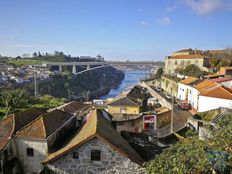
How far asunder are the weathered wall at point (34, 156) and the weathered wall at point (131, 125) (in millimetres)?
9082

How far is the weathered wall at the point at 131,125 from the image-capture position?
23.9 m

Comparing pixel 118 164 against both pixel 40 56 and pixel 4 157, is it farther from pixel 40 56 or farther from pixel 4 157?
pixel 40 56

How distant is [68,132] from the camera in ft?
61.4

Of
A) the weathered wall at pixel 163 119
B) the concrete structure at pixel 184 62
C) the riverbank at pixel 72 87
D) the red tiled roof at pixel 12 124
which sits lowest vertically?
the riverbank at pixel 72 87

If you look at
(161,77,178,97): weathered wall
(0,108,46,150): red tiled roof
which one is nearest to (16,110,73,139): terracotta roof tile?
(0,108,46,150): red tiled roof

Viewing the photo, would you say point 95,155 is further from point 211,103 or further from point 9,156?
point 211,103

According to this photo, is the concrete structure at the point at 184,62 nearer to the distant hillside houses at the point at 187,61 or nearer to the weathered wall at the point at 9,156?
the distant hillside houses at the point at 187,61

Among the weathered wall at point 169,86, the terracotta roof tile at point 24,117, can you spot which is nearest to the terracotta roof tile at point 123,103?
the terracotta roof tile at point 24,117

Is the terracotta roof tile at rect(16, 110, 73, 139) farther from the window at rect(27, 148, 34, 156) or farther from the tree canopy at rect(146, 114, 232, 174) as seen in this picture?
the tree canopy at rect(146, 114, 232, 174)

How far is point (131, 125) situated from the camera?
984 inches

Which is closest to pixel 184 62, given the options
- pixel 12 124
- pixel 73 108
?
pixel 73 108

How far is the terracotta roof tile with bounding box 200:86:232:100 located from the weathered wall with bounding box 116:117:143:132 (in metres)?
9.22

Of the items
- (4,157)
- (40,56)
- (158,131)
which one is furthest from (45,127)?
(40,56)

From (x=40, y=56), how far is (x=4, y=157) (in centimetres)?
15351
